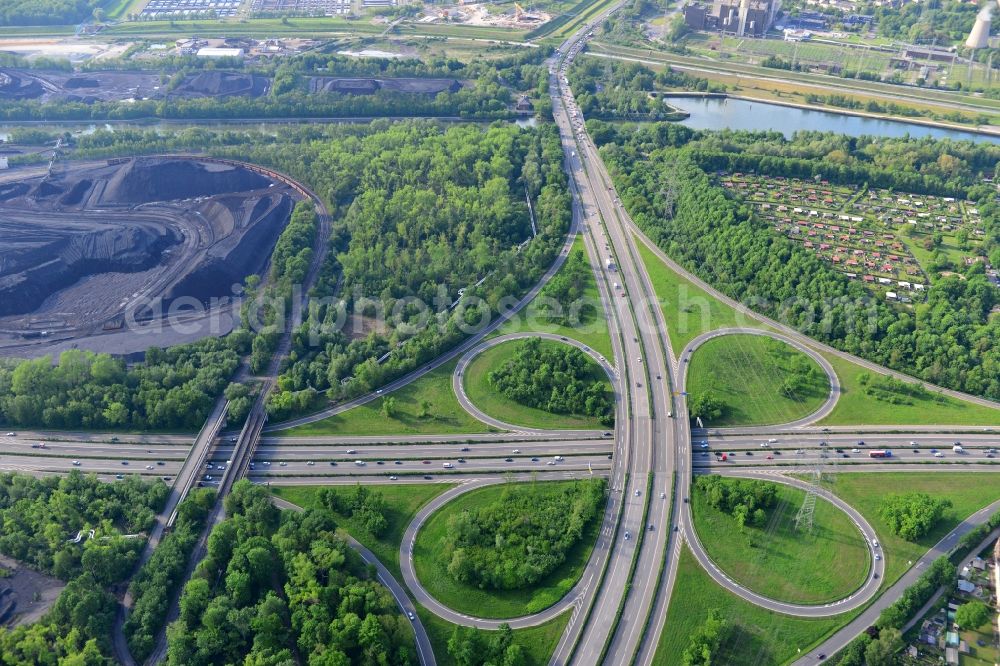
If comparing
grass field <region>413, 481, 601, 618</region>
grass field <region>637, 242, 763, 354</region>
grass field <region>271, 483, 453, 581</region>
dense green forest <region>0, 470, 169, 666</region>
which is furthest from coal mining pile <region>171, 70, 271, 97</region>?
grass field <region>413, 481, 601, 618</region>

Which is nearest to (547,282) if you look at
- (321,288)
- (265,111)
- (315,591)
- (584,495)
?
(321,288)

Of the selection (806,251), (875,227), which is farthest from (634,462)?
(875,227)

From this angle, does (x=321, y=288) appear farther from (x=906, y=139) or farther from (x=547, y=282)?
(x=906, y=139)

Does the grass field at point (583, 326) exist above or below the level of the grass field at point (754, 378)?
above

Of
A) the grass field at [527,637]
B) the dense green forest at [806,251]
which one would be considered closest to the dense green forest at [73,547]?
the grass field at [527,637]

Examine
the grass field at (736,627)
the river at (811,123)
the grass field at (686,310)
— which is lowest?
the grass field at (736,627)

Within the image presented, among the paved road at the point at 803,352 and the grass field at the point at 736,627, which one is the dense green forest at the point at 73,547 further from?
the paved road at the point at 803,352

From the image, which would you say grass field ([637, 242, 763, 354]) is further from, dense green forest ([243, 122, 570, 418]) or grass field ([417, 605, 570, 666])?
grass field ([417, 605, 570, 666])
